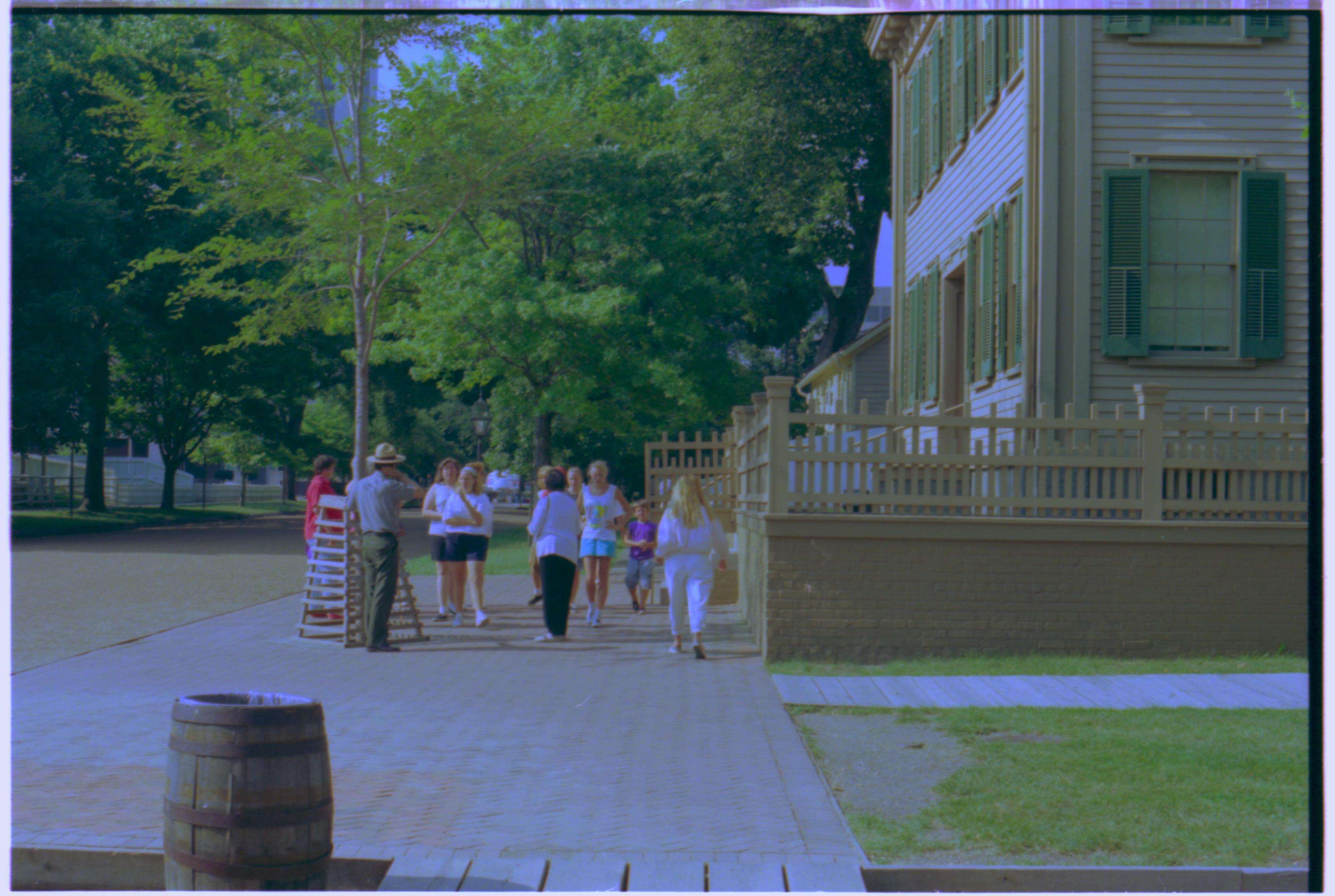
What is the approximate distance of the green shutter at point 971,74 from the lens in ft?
47.3

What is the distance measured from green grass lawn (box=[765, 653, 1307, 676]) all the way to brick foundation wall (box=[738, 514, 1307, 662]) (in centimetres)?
8

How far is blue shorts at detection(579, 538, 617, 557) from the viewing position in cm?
1334

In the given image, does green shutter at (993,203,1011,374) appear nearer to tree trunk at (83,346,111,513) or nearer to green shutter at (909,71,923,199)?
green shutter at (909,71,923,199)

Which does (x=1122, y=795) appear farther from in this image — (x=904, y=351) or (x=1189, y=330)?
(x=904, y=351)

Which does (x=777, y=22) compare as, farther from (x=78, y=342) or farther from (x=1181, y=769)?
(x=1181, y=769)

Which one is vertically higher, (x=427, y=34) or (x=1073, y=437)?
(x=427, y=34)

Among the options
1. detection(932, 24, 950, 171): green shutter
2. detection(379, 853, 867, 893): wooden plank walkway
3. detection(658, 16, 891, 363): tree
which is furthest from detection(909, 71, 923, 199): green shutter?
detection(379, 853, 867, 893): wooden plank walkway

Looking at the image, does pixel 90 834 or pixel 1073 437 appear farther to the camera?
pixel 1073 437

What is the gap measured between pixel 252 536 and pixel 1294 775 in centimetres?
2893

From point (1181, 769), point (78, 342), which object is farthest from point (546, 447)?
point (1181, 769)

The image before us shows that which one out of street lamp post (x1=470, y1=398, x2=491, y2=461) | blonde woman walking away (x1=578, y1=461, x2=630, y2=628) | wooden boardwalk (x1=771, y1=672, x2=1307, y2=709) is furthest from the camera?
street lamp post (x1=470, y1=398, x2=491, y2=461)

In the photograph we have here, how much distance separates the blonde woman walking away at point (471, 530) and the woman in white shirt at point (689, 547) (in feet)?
7.98

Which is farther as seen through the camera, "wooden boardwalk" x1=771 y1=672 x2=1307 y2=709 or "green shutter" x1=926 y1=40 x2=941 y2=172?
"green shutter" x1=926 y1=40 x2=941 y2=172

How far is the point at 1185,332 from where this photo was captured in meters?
12.2
